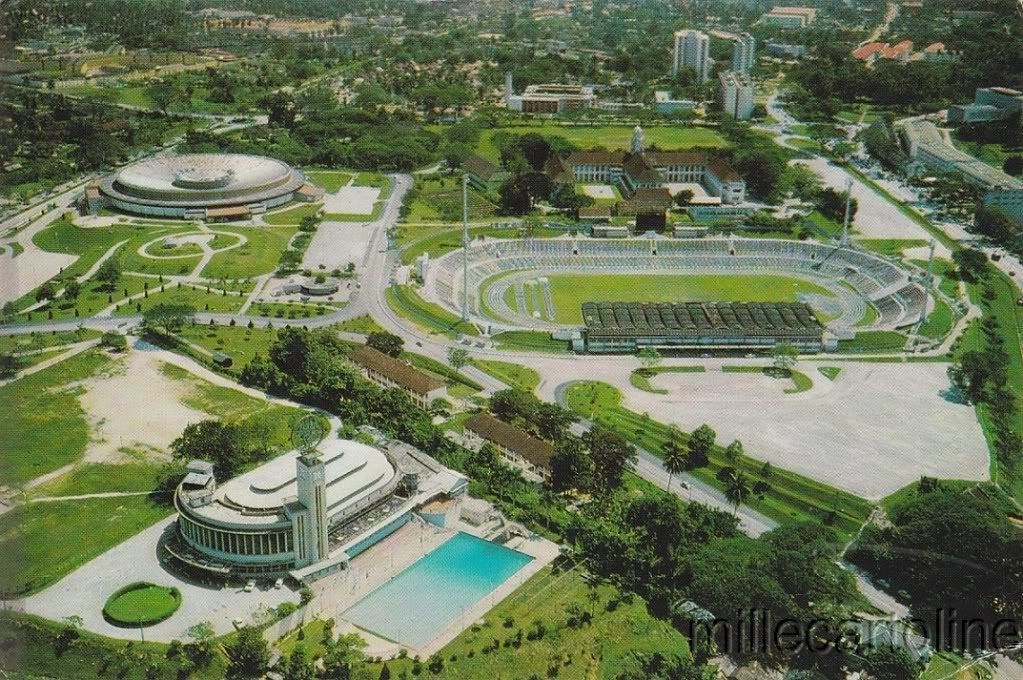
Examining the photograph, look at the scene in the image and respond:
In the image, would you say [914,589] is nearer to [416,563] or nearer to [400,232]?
[416,563]

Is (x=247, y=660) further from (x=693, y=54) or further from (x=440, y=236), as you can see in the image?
(x=693, y=54)

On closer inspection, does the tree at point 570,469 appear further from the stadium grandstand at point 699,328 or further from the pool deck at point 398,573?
the stadium grandstand at point 699,328

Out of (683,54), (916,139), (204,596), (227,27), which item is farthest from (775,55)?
(204,596)

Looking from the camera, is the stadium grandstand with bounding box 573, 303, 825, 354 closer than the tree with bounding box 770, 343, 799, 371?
No

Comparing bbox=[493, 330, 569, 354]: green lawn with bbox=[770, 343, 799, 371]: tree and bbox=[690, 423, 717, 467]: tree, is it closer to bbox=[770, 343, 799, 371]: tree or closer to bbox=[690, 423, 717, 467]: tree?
bbox=[770, 343, 799, 371]: tree

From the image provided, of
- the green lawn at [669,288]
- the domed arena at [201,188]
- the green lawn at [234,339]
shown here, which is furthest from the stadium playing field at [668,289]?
the domed arena at [201,188]

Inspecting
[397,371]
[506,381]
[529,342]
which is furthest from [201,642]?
[529,342]

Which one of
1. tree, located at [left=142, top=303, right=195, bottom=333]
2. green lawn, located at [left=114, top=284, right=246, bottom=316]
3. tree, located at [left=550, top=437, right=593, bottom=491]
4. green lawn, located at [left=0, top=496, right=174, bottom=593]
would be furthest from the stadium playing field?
green lawn, located at [left=0, top=496, right=174, bottom=593]
